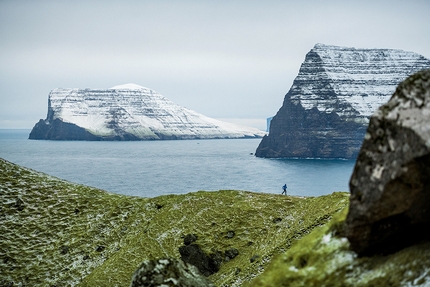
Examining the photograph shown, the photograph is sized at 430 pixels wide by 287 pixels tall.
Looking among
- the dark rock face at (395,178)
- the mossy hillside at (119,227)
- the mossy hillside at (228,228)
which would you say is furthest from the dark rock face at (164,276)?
the mossy hillside at (119,227)

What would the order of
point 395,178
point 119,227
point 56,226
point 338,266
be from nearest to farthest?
1. point 395,178
2. point 338,266
3. point 56,226
4. point 119,227

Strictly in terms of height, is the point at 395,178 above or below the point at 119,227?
above

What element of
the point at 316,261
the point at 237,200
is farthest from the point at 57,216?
the point at 316,261

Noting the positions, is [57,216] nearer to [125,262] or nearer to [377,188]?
[125,262]

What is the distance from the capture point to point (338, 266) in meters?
13.9

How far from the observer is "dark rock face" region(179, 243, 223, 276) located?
4745 cm

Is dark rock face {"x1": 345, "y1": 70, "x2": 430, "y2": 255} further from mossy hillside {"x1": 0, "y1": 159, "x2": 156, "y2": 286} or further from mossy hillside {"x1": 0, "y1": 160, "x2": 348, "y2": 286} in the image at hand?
mossy hillside {"x1": 0, "y1": 159, "x2": 156, "y2": 286}

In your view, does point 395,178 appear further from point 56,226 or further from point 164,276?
point 56,226

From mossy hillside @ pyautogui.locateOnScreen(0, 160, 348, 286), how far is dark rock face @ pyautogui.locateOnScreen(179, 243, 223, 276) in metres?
0.84

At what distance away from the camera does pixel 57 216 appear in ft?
200

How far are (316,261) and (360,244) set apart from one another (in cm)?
142

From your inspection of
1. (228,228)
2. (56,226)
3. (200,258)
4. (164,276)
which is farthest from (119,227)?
(164,276)

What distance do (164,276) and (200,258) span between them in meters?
30.3

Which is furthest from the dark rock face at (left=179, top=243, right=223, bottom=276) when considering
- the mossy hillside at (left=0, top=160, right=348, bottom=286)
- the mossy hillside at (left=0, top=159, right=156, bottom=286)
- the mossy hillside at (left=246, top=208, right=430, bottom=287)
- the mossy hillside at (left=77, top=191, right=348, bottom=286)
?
the mossy hillside at (left=246, top=208, right=430, bottom=287)
